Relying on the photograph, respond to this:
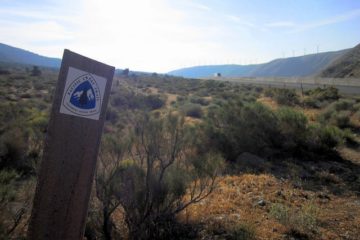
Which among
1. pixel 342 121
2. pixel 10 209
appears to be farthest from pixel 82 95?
pixel 342 121

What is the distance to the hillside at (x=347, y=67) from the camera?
69.8 meters

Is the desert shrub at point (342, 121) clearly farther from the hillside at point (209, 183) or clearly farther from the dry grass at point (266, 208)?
the dry grass at point (266, 208)

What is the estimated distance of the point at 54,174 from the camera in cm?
245

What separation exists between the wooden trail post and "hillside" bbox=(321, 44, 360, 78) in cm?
7143

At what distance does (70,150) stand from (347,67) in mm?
80999

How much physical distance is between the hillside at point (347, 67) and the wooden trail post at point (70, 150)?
71432mm

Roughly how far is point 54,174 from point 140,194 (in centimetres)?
382

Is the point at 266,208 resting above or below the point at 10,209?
above

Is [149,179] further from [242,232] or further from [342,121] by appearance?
[342,121]

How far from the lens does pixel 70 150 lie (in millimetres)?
2518

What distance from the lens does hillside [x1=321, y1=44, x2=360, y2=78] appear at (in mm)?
69750

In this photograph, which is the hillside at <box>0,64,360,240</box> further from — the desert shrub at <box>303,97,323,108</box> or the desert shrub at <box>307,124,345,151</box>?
the desert shrub at <box>303,97,323,108</box>

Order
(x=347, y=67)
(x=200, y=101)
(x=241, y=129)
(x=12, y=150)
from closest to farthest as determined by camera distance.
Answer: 1. (x=12, y=150)
2. (x=241, y=129)
3. (x=200, y=101)
4. (x=347, y=67)

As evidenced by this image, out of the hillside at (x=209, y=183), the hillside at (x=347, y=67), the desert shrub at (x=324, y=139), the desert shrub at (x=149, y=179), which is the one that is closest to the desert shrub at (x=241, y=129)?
the hillside at (x=209, y=183)
